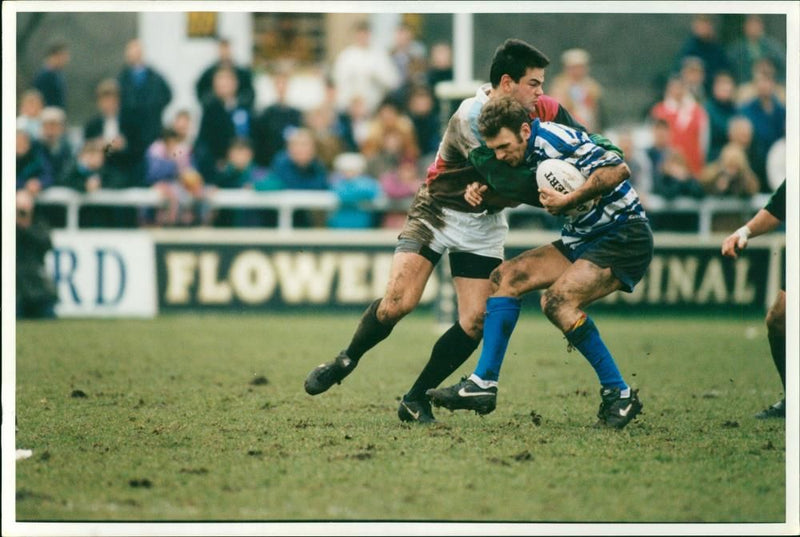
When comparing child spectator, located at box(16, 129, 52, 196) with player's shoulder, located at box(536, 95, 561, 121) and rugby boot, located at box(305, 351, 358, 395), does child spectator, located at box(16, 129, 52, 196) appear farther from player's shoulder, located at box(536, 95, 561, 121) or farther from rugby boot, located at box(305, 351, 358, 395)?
player's shoulder, located at box(536, 95, 561, 121)

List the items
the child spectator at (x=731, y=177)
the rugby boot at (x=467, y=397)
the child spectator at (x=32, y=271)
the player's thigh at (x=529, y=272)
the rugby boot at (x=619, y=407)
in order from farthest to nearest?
the child spectator at (x=731, y=177) → the child spectator at (x=32, y=271) → the player's thigh at (x=529, y=272) → the rugby boot at (x=619, y=407) → the rugby boot at (x=467, y=397)

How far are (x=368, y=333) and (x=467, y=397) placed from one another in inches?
30.2

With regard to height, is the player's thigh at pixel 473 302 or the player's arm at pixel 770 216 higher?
the player's arm at pixel 770 216

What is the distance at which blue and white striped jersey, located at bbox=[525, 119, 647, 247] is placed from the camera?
7105mm

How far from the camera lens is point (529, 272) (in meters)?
7.49

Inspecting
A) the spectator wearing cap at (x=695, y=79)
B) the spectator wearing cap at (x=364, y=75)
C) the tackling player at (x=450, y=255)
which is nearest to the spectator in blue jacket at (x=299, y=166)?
the spectator wearing cap at (x=364, y=75)

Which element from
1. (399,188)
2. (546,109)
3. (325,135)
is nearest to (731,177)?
(399,188)

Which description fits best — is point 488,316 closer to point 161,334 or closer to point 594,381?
point 594,381

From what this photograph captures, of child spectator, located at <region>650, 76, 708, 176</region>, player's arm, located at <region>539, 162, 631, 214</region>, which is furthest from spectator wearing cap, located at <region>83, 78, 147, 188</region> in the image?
player's arm, located at <region>539, 162, 631, 214</region>

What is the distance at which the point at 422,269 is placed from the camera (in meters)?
7.68

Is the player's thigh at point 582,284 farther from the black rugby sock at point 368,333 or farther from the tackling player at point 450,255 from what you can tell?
the black rugby sock at point 368,333

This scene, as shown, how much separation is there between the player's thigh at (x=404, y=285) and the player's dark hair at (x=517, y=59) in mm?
1141

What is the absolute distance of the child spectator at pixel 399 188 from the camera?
15.2 meters

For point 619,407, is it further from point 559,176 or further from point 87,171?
point 87,171
